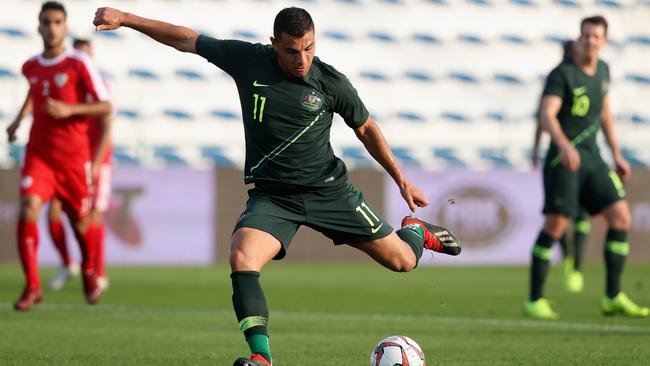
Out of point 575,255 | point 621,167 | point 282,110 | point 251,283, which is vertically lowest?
point 575,255

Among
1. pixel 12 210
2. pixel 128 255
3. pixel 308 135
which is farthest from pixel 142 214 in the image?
pixel 308 135

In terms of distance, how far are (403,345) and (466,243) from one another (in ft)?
42.0

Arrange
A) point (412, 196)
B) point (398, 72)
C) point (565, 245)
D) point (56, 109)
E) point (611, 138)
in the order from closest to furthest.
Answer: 1. point (412, 196)
2. point (56, 109)
3. point (611, 138)
4. point (565, 245)
5. point (398, 72)

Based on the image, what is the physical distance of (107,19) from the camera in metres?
6.01

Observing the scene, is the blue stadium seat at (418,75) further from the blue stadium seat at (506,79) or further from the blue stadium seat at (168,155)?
the blue stadium seat at (168,155)

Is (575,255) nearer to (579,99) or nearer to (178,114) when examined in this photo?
(579,99)

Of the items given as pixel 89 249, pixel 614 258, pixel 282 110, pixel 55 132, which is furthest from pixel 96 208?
pixel 282 110

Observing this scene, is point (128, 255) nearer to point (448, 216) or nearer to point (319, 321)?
point (448, 216)

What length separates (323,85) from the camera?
6133 mm

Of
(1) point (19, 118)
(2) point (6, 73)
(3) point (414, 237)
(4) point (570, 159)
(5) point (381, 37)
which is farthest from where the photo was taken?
(5) point (381, 37)

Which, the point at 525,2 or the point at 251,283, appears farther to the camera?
the point at 525,2

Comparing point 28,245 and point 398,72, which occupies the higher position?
point 28,245

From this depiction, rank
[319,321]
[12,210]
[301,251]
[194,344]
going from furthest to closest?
[301,251] < [12,210] < [319,321] < [194,344]

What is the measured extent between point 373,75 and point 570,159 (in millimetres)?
12684
